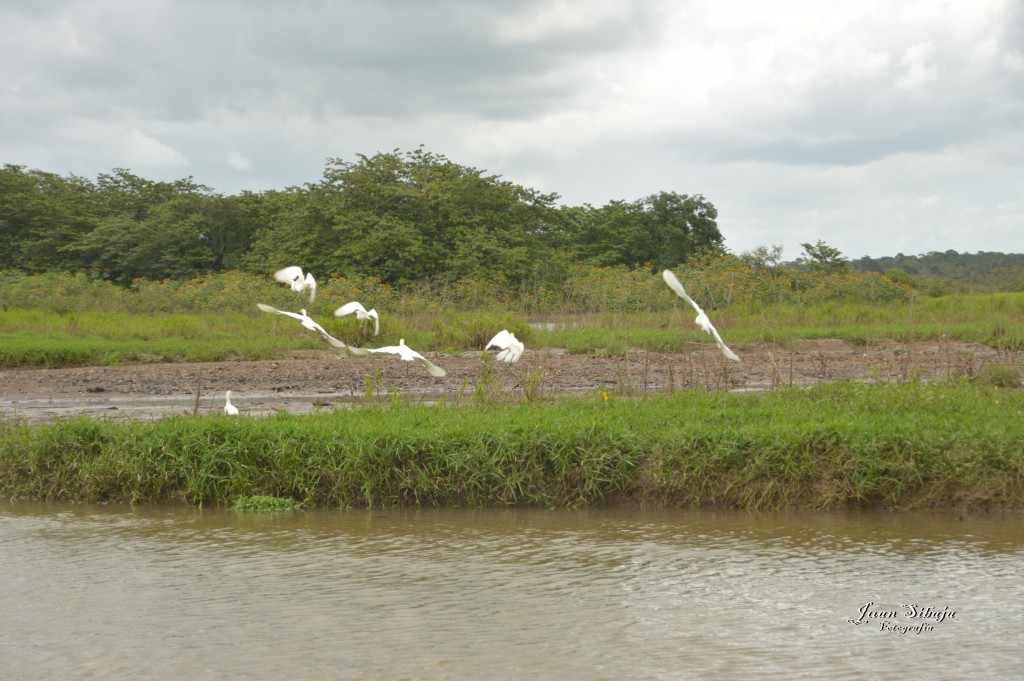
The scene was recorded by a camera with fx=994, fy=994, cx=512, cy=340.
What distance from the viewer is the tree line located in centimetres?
3128

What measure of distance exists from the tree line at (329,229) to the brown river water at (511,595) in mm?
24107

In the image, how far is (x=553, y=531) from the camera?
5.86 m

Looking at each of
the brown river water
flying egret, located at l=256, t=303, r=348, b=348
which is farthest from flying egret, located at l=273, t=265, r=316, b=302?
the brown river water

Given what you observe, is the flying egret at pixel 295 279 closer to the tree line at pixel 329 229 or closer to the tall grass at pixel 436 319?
the tall grass at pixel 436 319

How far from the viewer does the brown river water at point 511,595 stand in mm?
3754

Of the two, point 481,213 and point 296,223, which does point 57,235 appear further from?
point 481,213

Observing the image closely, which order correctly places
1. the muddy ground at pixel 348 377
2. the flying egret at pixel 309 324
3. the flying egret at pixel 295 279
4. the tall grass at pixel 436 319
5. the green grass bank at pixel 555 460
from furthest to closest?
the tall grass at pixel 436 319 < the muddy ground at pixel 348 377 < the green grass bank at pixel 555 460 < the flying egret at pixel 295 279 < the flying egret at pixel 309 324

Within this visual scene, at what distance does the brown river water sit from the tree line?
24.1 metres

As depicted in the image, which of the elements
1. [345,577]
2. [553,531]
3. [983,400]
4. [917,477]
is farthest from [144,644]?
[983,400]

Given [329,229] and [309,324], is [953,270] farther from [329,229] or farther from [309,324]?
[309,324]

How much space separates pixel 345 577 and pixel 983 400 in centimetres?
525
